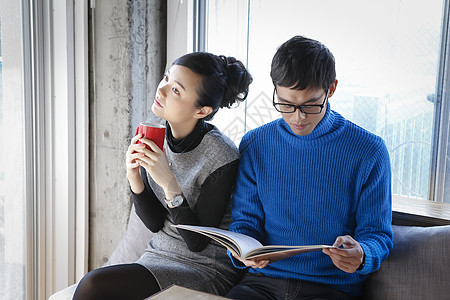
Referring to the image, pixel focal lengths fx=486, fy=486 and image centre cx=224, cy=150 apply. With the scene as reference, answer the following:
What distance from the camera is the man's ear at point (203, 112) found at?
1.68 meters

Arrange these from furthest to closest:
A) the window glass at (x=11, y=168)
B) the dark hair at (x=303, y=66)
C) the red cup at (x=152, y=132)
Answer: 1. the window glass at (x=11, y=168)
2. the red cup at (x=152, y=132)
3. the dark hair at (x=303, y=66)

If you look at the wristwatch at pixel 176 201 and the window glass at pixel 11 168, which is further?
the window glass at pixel 11 168

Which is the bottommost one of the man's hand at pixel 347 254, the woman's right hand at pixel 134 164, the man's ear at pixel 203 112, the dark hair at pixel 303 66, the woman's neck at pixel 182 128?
the man's hand at pixel 347 254

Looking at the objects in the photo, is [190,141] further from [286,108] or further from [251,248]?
[251,248]

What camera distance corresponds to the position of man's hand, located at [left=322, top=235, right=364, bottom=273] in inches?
50.9

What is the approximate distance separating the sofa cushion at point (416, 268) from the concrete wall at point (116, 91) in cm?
116

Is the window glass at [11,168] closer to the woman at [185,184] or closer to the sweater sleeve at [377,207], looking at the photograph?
the woman at [185,184]

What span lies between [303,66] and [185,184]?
1.97 feet

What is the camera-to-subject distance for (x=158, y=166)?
5.13ft

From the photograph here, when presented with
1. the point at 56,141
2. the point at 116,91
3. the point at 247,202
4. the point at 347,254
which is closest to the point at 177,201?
the point at 247,202

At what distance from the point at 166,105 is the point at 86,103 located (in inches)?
26.4

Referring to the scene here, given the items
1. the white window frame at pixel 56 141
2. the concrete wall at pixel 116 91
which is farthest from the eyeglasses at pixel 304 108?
the white window frame at pixel 56 141

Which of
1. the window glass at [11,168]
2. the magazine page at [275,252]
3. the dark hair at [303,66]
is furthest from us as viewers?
the window glass at [11,168]

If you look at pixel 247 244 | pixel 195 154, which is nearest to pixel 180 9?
pixel 195 154
